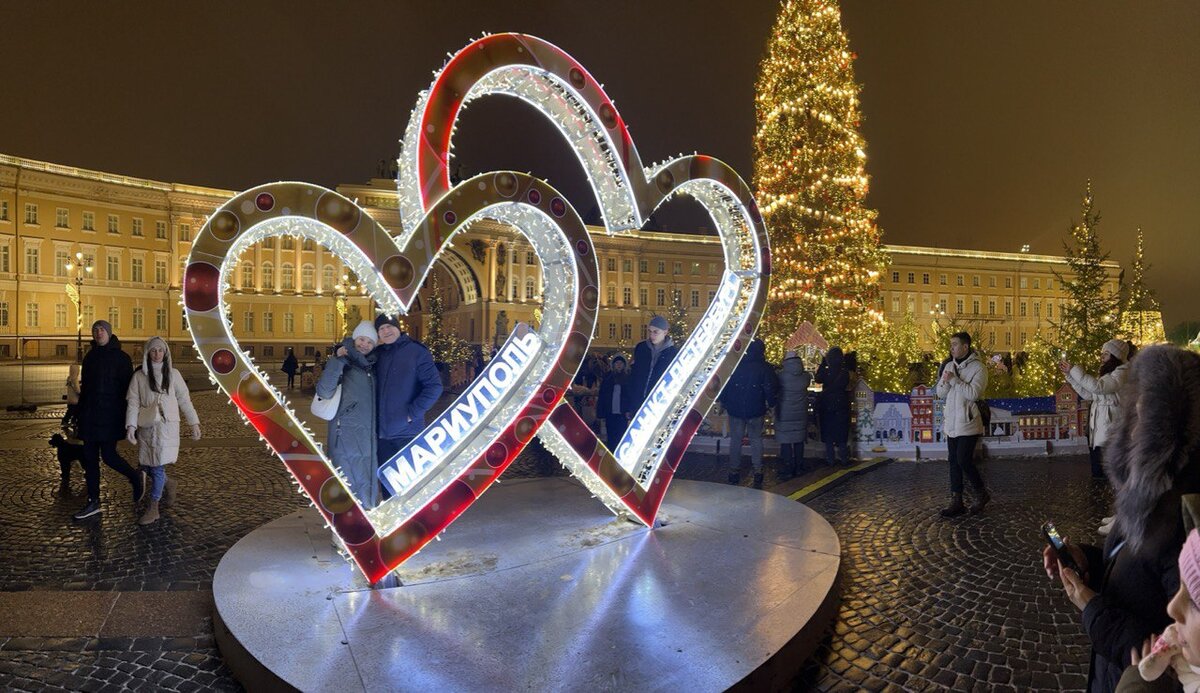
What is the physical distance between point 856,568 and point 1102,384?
11.4ft

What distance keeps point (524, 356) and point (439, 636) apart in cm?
177

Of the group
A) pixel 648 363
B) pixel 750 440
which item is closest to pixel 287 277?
pixel 648 363

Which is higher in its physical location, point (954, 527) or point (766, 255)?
point (766, 255)

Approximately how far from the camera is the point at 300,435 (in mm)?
3906

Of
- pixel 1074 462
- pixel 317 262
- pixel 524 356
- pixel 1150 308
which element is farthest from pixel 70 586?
pixel 317 262

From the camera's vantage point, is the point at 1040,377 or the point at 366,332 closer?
the point at 366,332

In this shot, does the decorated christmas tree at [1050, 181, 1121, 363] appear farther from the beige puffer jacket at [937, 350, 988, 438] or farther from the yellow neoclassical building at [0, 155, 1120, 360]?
the yellow neoclassical building at [0, 155, 1120, 360]

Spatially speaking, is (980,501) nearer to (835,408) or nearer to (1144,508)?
(835,408)

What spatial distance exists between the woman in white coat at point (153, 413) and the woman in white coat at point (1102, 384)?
831 centimetres

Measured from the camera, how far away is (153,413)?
247 inches

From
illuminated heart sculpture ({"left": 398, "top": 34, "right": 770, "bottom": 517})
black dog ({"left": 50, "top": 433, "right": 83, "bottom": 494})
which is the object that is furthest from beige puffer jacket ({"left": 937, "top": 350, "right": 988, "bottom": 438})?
black dog ({"left": 50, "top": 433, "right": 83, "bottom": 494})

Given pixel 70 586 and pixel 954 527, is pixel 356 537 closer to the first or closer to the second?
pixel 70 586

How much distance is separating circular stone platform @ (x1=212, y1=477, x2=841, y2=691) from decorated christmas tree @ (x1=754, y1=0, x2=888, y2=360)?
14513 mm

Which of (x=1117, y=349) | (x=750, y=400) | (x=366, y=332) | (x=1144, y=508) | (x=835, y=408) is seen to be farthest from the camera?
(x=835, y=408)
